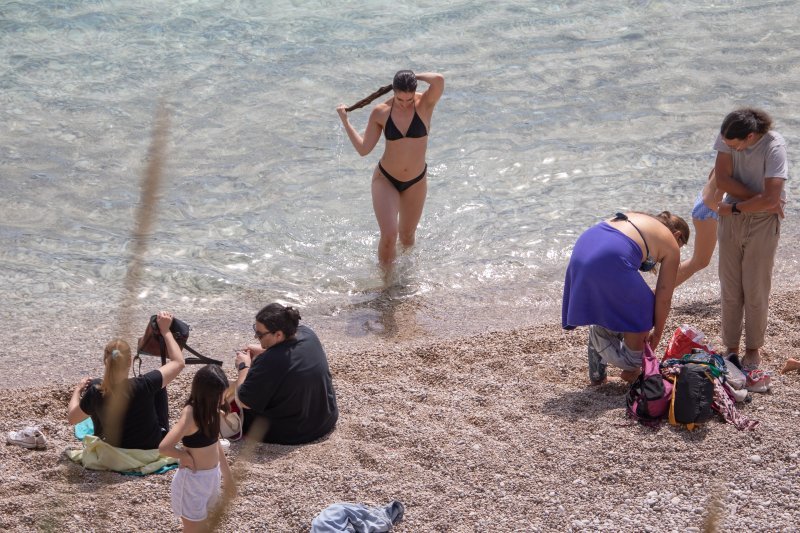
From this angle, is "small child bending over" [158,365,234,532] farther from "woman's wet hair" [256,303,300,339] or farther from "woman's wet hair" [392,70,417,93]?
"woman's wet hair" [392,70,417,93]

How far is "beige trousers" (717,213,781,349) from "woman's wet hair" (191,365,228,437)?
121 inches

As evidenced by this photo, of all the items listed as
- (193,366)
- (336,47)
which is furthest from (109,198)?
(336,47)

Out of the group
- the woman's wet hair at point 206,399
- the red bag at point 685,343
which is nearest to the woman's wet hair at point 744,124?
the red bag at point 685,343

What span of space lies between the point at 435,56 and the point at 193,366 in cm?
872

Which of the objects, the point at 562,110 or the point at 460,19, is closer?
the point at 562,110

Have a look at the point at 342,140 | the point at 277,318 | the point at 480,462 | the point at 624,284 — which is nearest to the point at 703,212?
the point at 624,284

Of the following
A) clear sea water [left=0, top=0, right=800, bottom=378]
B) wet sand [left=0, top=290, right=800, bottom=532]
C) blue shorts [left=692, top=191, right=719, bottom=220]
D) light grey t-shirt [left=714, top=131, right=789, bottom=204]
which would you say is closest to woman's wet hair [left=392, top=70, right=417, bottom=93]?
clear sea water [left=0, top=0, right=800, bottom=378]

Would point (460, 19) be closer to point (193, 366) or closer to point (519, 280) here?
point (519, 280)

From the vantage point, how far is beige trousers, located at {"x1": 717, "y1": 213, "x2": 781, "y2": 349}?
18.0 feet

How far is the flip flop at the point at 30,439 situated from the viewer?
525 cm

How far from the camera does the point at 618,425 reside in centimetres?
523

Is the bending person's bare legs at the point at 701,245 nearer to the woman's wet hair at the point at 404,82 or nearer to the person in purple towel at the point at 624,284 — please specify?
the person in purple towel at the point at 624,284

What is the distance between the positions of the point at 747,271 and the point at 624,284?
743 millimetres

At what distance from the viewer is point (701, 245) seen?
7016 mm
